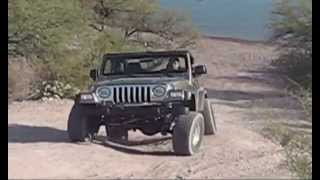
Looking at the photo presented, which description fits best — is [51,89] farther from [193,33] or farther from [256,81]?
[256,81]

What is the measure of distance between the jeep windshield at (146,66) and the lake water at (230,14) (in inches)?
566

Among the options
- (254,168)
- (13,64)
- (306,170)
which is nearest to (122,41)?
(13,64)

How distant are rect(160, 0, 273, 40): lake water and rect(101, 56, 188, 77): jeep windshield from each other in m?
14.4

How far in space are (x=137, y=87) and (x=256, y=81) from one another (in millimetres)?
20239

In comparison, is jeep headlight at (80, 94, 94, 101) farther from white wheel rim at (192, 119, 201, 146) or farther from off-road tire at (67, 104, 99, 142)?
white wheel rim at (192, 119, 201, 146)

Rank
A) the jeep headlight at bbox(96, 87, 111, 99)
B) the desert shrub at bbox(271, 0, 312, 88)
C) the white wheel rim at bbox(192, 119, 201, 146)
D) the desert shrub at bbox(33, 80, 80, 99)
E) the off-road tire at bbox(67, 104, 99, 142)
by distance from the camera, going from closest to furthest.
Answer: the white wheel rim at bbox(192, 119, 201, 146) < the jeep headlight at bbox(96, 87, 111, 99) < the off-road tire at bbox(67, 104, 99, 142) < the desert shrub at bbox(33, 80, 80, 99) < the desert shrub at bbox(271, 0, 312, 88)

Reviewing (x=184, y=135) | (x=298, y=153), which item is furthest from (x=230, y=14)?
(x=298, y=153)

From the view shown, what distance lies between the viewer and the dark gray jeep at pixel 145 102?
41.7ft

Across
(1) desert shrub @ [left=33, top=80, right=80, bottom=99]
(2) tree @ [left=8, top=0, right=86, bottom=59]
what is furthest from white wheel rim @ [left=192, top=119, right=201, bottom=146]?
(1) desert shrub @ [left=33, top=80, right=80, bottom=99]

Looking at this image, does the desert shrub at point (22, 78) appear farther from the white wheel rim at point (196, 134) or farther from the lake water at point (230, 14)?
the lake water at point (230, 14)

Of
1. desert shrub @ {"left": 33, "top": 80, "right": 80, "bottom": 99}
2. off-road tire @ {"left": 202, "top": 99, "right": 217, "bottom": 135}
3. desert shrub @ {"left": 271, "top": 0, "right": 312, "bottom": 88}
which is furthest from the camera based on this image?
desert shrub @ {"left": 271, "top": 0, "right": 312, "bottom": 88}

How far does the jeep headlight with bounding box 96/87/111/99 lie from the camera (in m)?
12.9

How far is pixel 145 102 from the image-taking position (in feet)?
41.9

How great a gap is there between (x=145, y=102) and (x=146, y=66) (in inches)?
45.5
